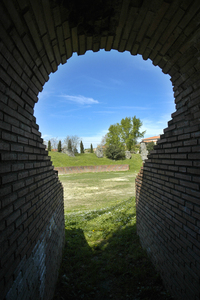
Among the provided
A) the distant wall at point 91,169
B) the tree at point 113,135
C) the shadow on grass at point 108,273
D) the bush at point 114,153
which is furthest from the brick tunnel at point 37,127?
the tree at point 113,135

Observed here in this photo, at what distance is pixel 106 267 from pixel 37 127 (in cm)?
321

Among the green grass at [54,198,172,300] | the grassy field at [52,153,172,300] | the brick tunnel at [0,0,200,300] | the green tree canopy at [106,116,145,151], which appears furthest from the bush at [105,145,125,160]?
the brick tunnel at [0,0,200,300]

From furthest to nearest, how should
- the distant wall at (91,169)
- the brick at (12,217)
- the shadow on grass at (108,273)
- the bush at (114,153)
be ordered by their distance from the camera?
the bush at (114,153) < the distant wall at (91,169) < the shadow on grass at (108,273) < the brick at (12,217)

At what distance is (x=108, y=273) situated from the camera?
3.48 metres

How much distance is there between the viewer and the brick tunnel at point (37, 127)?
4.96 ft

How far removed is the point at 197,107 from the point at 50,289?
3.31 meters

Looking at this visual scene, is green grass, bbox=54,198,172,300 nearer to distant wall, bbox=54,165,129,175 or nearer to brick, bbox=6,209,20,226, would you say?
brick, bbox=6,209,20,226

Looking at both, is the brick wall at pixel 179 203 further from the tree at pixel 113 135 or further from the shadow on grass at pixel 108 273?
the tree at pixel 113 135

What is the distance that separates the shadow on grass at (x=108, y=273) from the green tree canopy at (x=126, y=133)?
136 ft

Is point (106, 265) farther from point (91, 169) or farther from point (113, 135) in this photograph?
point (113, 135)

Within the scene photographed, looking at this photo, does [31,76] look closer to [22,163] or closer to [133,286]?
[22,163]

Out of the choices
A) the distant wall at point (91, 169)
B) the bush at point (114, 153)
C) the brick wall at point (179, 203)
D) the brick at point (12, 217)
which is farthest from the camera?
the bush at point (114, 153)

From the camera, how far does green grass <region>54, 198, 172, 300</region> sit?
115 inches

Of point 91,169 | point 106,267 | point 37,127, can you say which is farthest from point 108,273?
point 91,169
